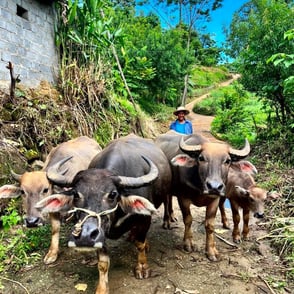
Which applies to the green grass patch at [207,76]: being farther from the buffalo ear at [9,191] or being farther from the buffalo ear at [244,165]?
the buffalo ear at [9,191]

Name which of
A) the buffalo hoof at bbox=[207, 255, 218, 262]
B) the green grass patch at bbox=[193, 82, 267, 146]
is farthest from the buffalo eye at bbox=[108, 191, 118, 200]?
the green grass patch at bbox=[193, 82, 267, 146]

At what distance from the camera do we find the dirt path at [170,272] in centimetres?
343

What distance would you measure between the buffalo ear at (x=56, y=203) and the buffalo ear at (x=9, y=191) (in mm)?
936

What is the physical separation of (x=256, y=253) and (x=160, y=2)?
23.8 m

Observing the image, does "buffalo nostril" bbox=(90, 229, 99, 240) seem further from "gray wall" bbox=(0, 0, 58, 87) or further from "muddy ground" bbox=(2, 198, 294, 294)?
"gray wall" bbox=(0, 0, 58, 87)

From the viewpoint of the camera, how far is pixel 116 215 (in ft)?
10.1

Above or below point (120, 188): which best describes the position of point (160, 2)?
above

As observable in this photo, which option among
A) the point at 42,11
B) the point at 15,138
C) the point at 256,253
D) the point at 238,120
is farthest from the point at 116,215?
the point at 238,120

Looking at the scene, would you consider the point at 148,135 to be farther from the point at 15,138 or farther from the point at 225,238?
the point at 225,238

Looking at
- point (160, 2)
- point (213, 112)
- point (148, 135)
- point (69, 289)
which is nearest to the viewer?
point (69, 289)

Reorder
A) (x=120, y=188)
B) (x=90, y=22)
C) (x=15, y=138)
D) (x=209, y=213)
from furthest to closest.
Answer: (x=90, y=22)
(x=15, y=138)
(x=209, y=213)
(x=120, y=188)

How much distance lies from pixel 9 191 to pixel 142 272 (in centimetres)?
172

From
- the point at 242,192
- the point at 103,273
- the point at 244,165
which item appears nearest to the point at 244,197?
the point at 242,192

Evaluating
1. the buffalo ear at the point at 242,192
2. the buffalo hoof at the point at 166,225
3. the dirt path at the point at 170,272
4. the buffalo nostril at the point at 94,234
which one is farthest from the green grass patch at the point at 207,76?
the buffalo nostril at the point at 94,234
